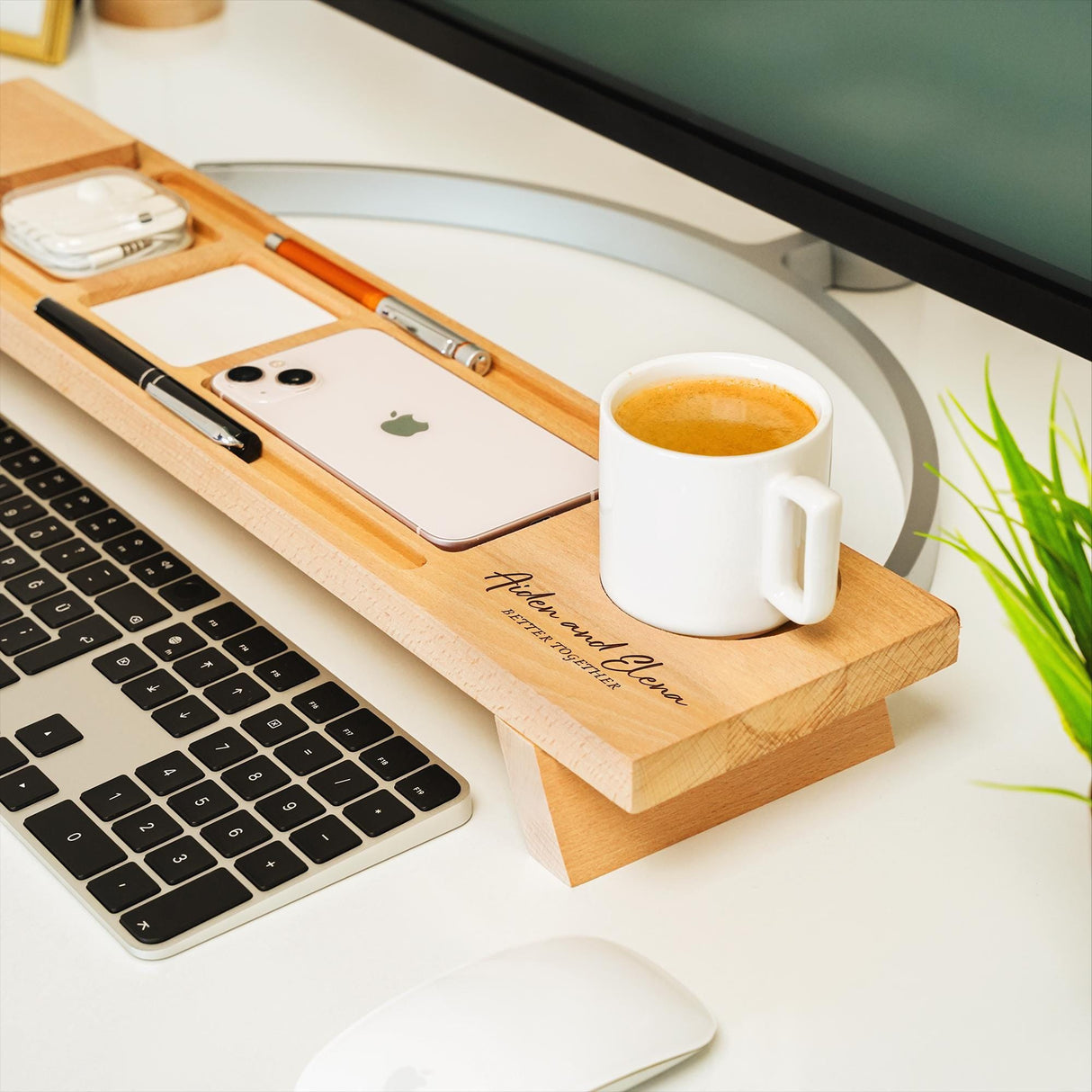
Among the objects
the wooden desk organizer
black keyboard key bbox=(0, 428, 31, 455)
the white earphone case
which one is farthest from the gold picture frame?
the wooden desk organizer

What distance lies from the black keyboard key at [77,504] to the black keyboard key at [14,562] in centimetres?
4

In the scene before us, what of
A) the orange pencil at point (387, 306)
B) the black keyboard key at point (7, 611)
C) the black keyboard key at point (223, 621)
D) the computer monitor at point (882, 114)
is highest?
the computer monitor at point (882, 114)

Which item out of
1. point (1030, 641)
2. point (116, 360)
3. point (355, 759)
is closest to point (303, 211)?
point (116, 360)

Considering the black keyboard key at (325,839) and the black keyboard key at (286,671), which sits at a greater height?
the black keyboard key at (286,671)

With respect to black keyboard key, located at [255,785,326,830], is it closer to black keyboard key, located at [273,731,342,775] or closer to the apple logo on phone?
black keyboard key, located at [273,731,342,775]

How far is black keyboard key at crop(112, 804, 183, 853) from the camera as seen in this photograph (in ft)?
1.81

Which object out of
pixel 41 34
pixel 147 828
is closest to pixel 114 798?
pixel 147 828

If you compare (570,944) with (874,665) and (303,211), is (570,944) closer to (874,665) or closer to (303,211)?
(874,665)

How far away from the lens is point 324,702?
621mm

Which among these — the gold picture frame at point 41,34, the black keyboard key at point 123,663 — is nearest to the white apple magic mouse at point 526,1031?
the black keyboard key at point 123,663

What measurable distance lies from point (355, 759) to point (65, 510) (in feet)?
0.81

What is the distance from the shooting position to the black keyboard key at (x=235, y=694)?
2.03ft

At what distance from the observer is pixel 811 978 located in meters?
0.51

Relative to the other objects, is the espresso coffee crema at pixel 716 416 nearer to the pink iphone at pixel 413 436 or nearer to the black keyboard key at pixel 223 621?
the pink iphone at pixel 413 436
